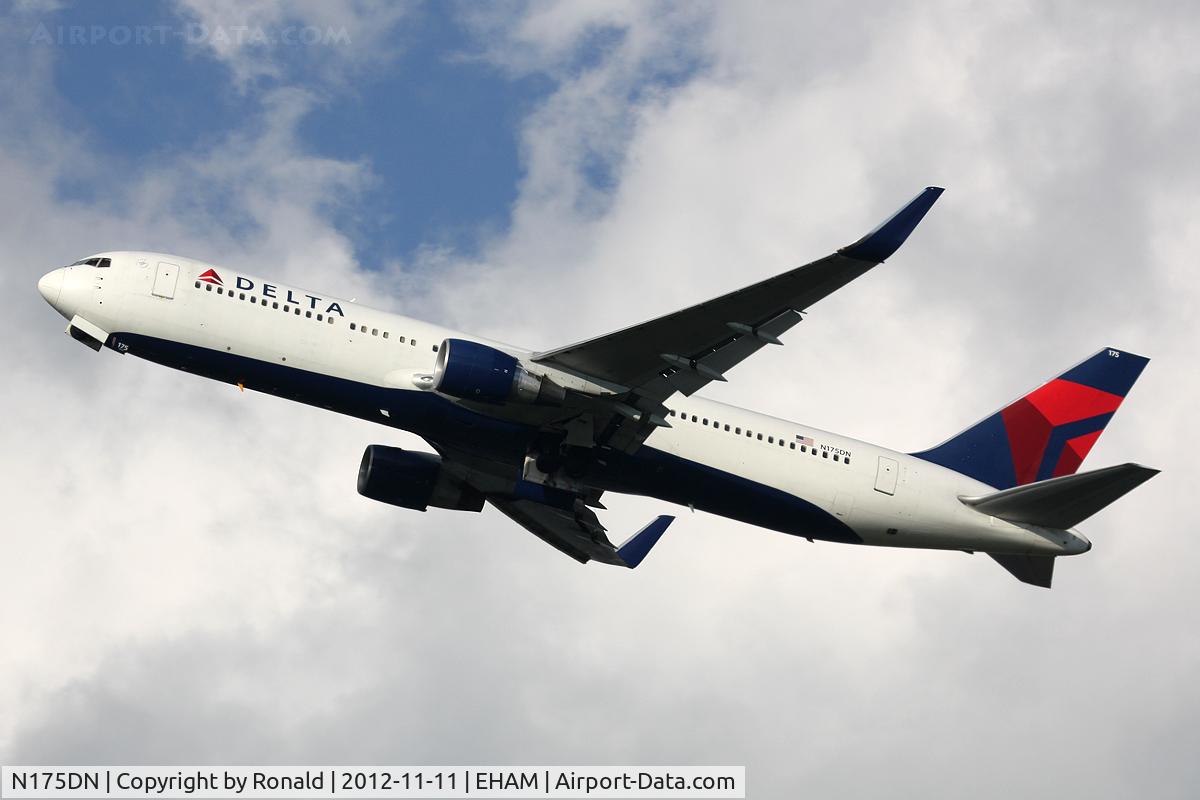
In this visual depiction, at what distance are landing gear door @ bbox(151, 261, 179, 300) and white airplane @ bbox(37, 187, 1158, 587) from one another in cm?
4

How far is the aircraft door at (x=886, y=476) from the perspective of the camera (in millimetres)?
41219

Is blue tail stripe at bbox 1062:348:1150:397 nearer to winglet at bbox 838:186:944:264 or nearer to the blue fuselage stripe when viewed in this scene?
the blue fuselage stripe

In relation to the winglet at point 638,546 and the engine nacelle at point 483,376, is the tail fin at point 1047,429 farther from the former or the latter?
the engine nacelle at point 483,376

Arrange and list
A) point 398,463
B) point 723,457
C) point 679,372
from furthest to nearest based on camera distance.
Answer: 1. point 398,463
2. point 723,457
3. point 679,372

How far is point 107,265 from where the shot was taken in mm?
37438

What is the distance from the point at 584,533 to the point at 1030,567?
552 inches

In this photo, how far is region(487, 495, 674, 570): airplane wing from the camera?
4544 centimetres

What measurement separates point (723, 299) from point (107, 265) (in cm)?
1667

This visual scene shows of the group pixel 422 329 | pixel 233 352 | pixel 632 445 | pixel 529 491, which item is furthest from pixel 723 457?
pixel 233 352

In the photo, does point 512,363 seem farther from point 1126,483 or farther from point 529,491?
point 1126,483

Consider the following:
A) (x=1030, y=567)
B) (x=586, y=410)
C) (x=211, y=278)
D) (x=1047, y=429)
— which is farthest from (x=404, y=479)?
(x=1047, y=429)

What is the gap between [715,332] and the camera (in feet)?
115

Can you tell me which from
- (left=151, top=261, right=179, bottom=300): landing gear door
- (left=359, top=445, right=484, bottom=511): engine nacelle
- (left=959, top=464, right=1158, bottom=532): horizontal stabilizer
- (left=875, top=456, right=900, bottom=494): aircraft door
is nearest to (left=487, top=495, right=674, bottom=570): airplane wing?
(left=359, top=445, right=484, bottom=511): engine nacelle

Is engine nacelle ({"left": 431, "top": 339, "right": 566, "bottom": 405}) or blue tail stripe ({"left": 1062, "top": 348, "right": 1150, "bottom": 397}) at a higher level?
blue tail stripe ({"left": 1062, "top": 348, "right": 1150, "bottom": 397})
